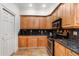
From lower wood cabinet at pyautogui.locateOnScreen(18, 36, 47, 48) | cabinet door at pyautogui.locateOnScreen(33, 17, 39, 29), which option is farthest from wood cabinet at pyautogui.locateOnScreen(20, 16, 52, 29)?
lower wood cabinet at pyautogui.locateOnScreen(18, 36, 47, 48)

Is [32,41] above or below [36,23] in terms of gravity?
below

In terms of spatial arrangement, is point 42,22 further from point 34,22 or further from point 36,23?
point 34,22

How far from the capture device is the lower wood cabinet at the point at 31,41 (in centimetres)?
788

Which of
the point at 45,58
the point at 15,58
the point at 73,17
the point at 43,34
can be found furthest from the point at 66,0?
the point at 43,34

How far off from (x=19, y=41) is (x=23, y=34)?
0.68m

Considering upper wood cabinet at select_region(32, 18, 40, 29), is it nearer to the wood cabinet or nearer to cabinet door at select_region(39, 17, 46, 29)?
the wood cabinet

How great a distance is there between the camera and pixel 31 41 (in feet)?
26.1

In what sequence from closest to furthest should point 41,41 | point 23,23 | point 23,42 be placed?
point 23,42 → point 41,41 → point 23,23

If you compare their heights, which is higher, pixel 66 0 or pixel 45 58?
pixel 66 0

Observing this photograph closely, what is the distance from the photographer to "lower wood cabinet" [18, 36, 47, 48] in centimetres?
788

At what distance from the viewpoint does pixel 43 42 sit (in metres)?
8.01

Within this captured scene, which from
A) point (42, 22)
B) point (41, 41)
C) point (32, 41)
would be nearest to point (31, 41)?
point (32, 41)

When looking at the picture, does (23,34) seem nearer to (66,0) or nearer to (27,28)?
(27,28)

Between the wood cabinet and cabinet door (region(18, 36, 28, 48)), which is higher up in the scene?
the wood cabinet
